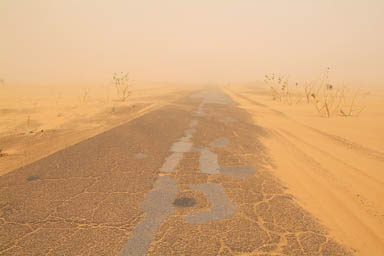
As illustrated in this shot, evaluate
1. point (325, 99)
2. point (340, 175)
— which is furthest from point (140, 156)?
point (325, 99)

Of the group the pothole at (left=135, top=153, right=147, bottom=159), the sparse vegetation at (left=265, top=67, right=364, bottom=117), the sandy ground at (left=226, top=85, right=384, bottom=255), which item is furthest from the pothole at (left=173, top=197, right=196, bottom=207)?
the sparse vegetation at (left=265, top=67, right=364, bottom=117)

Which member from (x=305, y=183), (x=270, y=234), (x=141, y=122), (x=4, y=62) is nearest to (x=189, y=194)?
(x=270, y=234)

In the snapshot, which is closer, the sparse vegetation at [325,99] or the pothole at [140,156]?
the pothole at [140,156]

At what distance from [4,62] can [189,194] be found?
11586 centimetres

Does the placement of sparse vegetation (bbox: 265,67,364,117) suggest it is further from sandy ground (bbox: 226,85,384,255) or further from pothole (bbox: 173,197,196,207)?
pothole (bbox: 173,197,196,207)

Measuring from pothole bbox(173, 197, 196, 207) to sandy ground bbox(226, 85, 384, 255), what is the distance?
4.85 ft

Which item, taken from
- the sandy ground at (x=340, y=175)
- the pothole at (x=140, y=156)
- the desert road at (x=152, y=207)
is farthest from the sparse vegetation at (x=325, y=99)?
the pothole at (x=140, y=156)

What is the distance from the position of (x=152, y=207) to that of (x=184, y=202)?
16.3 inches

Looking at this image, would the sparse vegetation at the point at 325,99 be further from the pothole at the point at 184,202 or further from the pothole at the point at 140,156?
the pothole at the point at 184,202

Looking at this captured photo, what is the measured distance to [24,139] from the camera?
5.87 metres

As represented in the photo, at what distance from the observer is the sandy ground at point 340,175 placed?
245cm

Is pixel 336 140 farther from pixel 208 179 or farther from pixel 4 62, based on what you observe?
pixel 4 62

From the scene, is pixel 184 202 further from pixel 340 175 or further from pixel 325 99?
pixel 325 99

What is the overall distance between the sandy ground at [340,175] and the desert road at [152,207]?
25 cm
